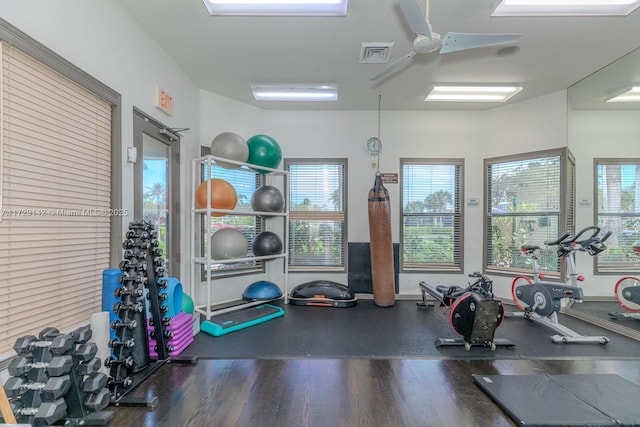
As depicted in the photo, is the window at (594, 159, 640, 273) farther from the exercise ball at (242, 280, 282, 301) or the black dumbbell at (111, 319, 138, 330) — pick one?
the black dumbbell at (111, 319, 138, 330)

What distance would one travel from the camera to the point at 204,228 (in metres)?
4.39

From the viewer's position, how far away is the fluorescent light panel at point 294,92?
4152mm

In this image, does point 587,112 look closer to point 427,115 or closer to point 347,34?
point 427,115

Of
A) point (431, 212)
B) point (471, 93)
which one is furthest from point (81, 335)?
point (471, 93)

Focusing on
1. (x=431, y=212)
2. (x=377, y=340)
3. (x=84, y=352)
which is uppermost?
(x=431, y=212)

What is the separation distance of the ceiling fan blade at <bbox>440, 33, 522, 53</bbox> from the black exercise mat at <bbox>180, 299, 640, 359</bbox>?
2896 mm

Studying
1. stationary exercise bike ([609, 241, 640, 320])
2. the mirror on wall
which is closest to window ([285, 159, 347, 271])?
the mirror on wall

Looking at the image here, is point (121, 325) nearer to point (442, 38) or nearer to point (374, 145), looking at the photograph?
point (442, 38)

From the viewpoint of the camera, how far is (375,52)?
3.33m

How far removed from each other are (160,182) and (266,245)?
64.6 inches

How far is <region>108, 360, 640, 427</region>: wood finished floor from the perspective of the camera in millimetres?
1948

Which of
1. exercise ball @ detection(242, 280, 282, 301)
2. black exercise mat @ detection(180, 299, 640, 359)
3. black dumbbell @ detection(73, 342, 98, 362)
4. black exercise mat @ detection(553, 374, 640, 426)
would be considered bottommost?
black exercise mat @ detection(180, 299, 640, 359)

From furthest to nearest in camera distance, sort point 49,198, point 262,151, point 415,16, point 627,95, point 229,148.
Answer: point 262,151 < point 627,95 < point 229,148 < point 415,16 < point 49,198

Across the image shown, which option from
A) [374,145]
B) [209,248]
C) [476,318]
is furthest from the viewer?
[374,145]
